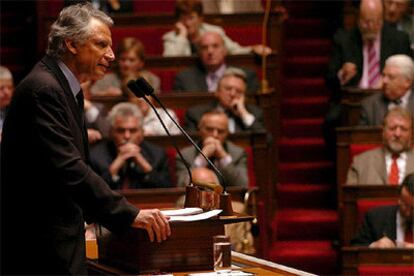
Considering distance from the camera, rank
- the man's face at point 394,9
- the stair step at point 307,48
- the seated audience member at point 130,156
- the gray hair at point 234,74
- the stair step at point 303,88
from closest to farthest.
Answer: the seated audience member at point 130,156 < the gray hair at point 234,74 < the man's face at point 394,9 < the stair step at point 303,88 < the stair step at point 307,48

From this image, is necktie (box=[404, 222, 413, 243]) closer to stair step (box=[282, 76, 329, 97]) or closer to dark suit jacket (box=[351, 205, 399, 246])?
dark suit jacket (box=[351, 205, 399, 246])

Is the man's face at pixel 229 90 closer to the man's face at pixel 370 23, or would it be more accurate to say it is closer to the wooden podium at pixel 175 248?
the man's face at pixel 370 23

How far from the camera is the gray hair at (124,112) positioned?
4.96 metres

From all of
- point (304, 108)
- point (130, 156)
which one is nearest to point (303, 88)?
point (304, 108)

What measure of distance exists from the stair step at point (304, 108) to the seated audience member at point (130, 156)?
5.95ft

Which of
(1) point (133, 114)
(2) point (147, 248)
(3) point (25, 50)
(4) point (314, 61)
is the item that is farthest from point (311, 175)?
(2) point (147, 248)

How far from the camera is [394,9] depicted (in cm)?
630

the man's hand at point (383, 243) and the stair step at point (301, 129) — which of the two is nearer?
the man's hand at point (383, 243)

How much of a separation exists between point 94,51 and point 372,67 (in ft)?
12.2

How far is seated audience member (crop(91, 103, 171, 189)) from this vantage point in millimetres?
4910

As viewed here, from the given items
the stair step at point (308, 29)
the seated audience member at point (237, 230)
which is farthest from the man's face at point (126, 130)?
the stair step at point (308, 29)

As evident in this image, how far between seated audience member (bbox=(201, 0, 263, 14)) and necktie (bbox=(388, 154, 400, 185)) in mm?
2002

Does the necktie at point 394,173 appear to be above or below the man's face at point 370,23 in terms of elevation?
below

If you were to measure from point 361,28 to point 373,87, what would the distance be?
1.23ft
